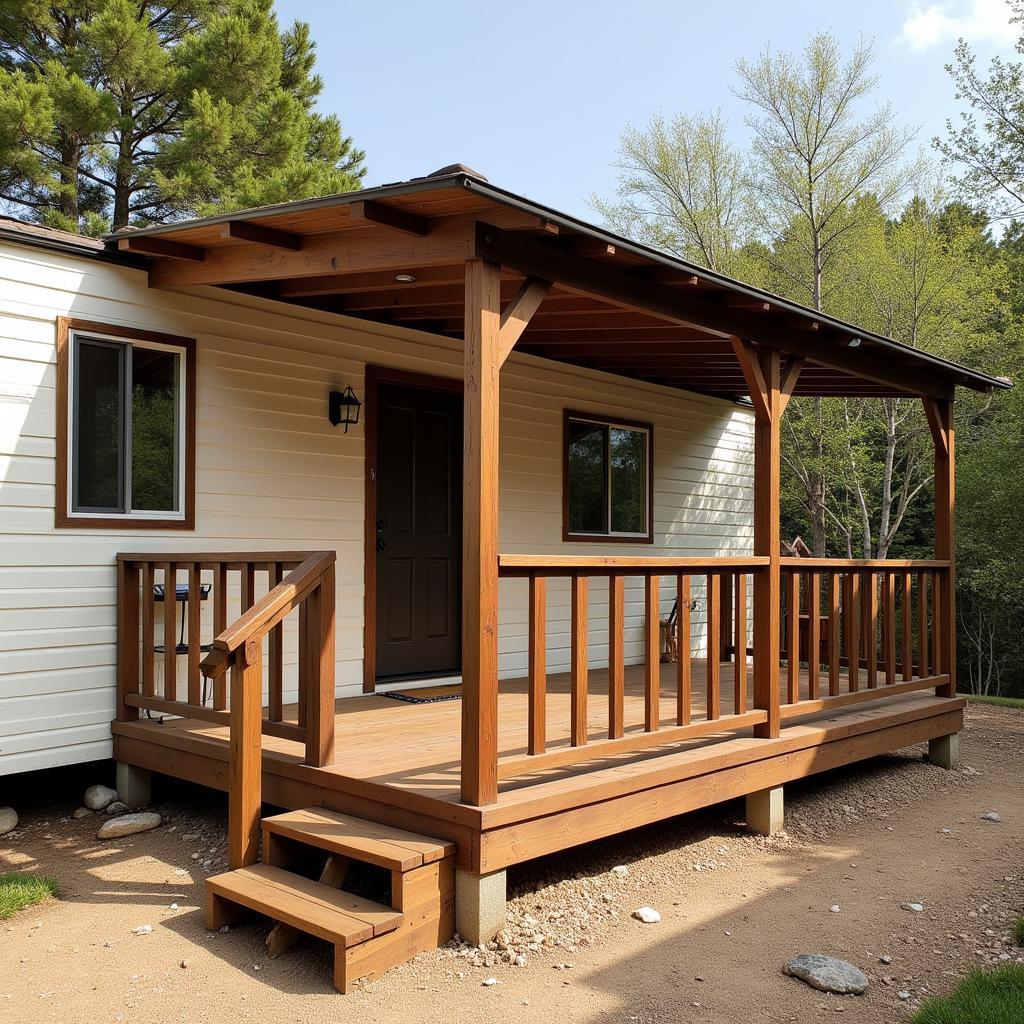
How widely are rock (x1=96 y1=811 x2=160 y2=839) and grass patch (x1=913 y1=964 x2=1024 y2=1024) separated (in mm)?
3502

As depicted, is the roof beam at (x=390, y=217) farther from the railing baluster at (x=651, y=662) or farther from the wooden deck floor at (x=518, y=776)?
the wooden deck floor at (x=518, y=776)

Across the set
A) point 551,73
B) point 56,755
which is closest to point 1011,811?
point 56,755

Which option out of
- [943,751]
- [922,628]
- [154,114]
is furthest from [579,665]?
[154,114]

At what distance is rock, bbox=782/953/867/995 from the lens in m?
3.41

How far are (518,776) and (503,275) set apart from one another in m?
2.10

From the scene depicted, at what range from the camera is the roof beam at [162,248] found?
4719 mm

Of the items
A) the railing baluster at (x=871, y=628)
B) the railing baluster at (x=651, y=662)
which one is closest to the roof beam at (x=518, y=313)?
the railing baluster at (x=651, y=662)

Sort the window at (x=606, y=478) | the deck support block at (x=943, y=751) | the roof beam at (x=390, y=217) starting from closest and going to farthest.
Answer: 1. the roof beam at (x=390, y=217)
2. the deck support block at (x=943, y=751)
3. the window at (x=606, y=478)

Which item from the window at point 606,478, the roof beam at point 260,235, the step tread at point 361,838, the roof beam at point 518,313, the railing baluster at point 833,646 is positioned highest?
the roof beam at point 260,235

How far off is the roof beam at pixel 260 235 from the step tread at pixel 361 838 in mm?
2449

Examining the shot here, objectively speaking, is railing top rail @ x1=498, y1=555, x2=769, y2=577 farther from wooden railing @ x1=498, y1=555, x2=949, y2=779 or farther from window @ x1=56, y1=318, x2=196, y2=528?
window @ x1=56, y1=318, x2=196, y2=528

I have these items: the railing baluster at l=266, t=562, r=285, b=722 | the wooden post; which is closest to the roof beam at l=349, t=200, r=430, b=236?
the railing baluster at l=266, t=562, r=285, b=722

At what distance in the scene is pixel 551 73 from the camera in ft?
64.4

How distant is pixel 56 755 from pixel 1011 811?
5425mm
